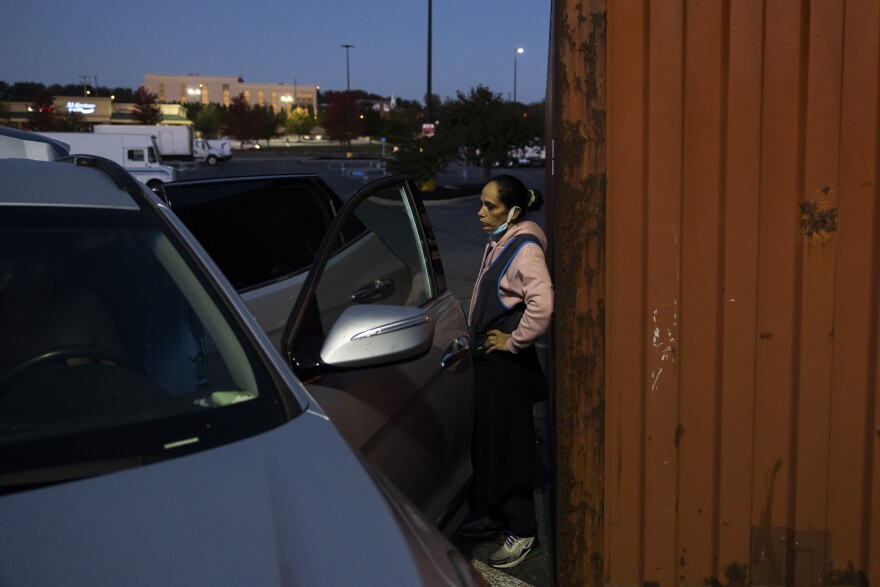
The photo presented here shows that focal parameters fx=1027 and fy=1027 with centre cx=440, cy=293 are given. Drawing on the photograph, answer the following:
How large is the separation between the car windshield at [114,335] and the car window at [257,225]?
2371mm

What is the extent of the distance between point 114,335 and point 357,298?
5.42ft

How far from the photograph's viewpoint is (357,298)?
409 cm

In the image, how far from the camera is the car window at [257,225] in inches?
202

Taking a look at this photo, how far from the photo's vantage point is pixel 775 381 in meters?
3.82

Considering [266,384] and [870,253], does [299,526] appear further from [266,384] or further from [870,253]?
[870,253]

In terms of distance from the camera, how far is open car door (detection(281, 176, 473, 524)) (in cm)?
264

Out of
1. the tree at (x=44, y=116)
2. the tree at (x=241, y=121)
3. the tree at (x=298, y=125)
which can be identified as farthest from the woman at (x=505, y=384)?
the tree at (x=298, y=125)

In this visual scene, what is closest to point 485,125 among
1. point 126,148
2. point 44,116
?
point 126,148

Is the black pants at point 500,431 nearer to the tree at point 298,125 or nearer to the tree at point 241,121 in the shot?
the tree at point 241,121

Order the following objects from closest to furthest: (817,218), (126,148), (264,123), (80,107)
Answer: (817,218), (126,148), (80,107), (264,123)

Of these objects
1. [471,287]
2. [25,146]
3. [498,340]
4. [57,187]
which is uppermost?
[25,146]

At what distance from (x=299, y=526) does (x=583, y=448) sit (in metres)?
2.24

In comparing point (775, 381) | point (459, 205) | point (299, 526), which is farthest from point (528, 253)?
point (459, 205)

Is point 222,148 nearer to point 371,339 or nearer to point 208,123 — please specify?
point 208,123
